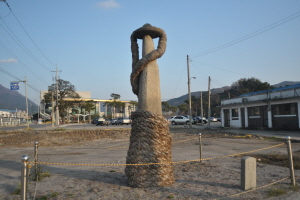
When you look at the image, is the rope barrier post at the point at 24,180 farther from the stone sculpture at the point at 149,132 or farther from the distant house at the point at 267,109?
the distant house at the point at 267,109

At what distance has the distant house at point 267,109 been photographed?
24.6 m

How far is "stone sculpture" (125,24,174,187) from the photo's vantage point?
6.04 metres

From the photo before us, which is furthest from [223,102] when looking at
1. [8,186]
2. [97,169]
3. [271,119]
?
[8,186]

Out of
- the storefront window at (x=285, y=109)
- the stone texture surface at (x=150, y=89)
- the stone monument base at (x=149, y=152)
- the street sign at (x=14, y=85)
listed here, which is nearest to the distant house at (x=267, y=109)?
the storefront window at (x=285, y=109)

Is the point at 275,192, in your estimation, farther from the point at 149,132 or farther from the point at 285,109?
the point at 285,109

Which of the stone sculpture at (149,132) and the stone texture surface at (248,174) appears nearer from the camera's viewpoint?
the stone texture surface at (248,174)

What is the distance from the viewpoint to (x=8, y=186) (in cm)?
664

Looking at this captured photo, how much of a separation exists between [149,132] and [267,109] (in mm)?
24965

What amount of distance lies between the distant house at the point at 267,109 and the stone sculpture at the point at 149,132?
2136 cm

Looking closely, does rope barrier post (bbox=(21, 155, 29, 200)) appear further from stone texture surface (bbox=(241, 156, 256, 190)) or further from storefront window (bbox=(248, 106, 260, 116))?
storefront window (bbox=(248, 106, 260, 116))

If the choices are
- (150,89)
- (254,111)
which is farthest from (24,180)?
(254,111)

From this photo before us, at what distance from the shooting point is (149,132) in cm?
609

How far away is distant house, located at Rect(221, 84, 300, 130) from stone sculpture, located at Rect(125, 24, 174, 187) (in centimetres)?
2136

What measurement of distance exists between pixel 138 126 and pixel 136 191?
146cm
